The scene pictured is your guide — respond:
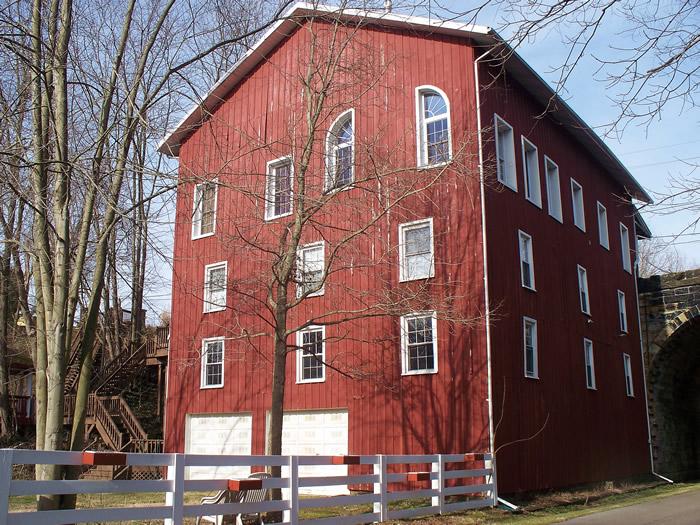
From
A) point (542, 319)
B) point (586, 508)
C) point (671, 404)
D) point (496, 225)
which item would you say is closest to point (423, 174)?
point (496, 225)

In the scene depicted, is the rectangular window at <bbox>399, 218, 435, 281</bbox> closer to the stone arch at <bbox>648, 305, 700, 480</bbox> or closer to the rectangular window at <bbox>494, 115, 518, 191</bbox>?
the rectangular window at <bbox>494, 115, 518, 191</bbox>

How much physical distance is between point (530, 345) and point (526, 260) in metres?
2.17

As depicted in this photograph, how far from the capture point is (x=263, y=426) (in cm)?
1897

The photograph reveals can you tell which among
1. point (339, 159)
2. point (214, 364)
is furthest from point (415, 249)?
point (214, 364)

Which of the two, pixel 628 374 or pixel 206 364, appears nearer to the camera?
pixel 206 364

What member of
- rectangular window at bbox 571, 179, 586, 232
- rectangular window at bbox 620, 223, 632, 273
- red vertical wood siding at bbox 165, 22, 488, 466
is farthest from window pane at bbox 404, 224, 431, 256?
rectangular window at bbox 620, 223, 632, 273

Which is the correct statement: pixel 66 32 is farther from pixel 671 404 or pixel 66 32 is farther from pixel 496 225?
pixel 671 404

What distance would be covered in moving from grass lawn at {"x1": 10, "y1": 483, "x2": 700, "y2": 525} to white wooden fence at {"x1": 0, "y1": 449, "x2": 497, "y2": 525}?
1.56 ft

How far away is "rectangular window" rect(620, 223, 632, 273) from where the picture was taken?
2680 cm

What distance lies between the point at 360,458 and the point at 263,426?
807 cm

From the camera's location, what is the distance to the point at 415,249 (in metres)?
17.4

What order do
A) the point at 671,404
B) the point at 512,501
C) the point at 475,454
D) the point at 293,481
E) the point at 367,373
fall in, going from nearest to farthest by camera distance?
1. the point at 293,481
2. the point at 475,454
3. the point at 512,501
4. the point at 367,373
5. the point at 671,404

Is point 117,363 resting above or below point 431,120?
below

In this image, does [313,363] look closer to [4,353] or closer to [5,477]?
[5,477]
